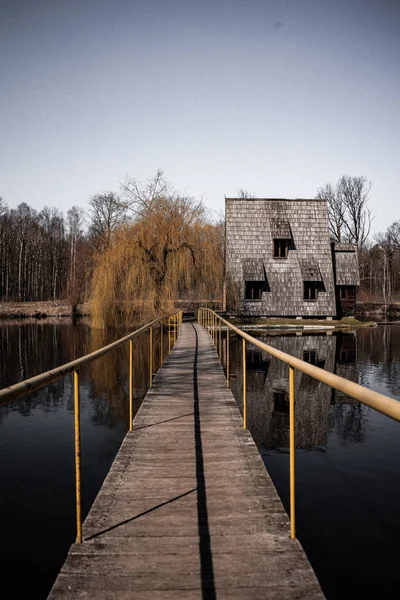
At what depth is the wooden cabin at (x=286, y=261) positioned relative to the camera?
94.7 ft

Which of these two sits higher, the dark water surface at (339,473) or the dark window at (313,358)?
the dark window at (313,358)

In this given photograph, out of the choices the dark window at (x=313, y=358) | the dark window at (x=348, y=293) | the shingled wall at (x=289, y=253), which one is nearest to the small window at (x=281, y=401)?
the dark window at (x=313, y=358)

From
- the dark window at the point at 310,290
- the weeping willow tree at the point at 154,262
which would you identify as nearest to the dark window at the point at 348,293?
the dark window at the point at 310,290

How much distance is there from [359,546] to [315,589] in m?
2.53

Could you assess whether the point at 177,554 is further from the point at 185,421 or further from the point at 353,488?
the point at 353,488

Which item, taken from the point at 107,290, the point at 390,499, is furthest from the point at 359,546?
the point at 107,290

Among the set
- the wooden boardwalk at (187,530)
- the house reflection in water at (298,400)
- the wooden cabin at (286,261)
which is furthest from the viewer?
the wooden cabin at (286,261)

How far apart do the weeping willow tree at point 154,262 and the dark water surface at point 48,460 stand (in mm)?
6389

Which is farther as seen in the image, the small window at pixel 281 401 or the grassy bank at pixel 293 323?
the grassy bank at pixel 293 323

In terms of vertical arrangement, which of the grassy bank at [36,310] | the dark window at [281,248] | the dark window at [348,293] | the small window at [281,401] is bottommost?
the small window at [281,401]

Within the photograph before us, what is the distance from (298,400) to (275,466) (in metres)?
3.89

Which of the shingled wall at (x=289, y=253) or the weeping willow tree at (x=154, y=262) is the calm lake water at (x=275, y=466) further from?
the shingled wall at (x=289, y=253)

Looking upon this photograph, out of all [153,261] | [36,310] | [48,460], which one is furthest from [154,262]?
[36,310]

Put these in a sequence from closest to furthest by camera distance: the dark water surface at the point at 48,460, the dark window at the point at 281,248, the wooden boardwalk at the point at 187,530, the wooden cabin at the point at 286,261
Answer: the wooden boardwalk at the point at 187,530 → the dark water surface at the point at 48,460 → the wooden cabin at the point at 286,261 → the dark window at the point at 281,248
